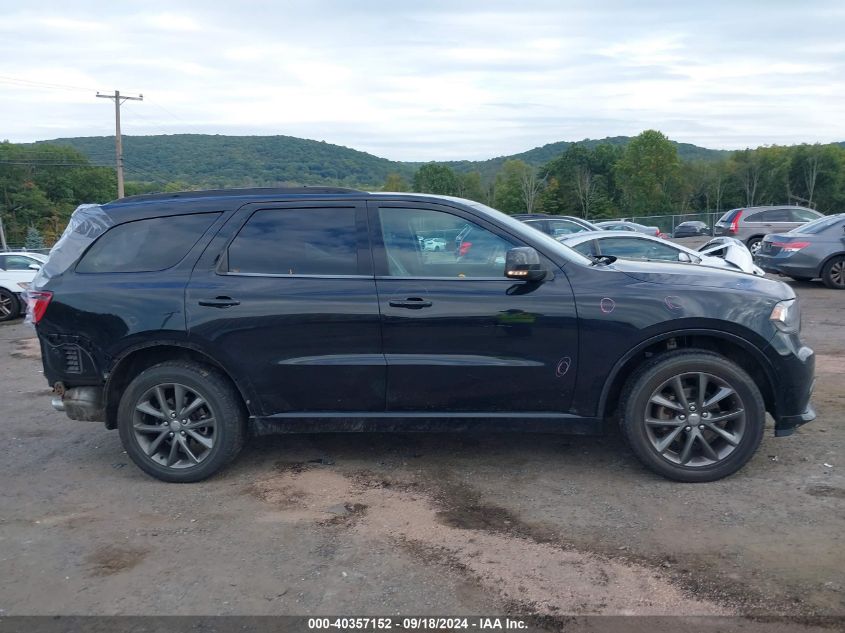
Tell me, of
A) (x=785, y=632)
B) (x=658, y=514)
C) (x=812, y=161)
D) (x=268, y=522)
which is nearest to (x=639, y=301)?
(x=658, y=514)

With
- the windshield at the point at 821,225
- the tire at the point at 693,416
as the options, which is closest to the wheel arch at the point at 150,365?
the tire at the point at 693,416

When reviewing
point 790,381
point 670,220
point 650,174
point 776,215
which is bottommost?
point 790,381

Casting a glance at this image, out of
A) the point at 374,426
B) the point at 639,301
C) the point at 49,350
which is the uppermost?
the point at 639,301

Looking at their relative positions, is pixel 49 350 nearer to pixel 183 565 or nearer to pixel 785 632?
pixel 183 565

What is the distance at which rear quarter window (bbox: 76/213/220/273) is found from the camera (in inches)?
193

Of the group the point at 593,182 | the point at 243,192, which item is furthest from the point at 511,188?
the point at 243,192

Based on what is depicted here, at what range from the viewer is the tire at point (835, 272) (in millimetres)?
14000

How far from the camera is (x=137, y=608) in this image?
3.38 m

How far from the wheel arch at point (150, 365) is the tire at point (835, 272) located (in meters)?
12.6

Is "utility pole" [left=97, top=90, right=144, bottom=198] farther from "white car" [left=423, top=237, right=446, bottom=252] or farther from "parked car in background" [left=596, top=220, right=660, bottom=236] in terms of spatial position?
"white car" [left=423, top=237, right=446, bottom=252]

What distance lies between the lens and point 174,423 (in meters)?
4.86

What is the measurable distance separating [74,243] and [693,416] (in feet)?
13.3

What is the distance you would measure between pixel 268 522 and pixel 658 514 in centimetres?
215

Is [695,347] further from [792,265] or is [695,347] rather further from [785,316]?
[792,265]
